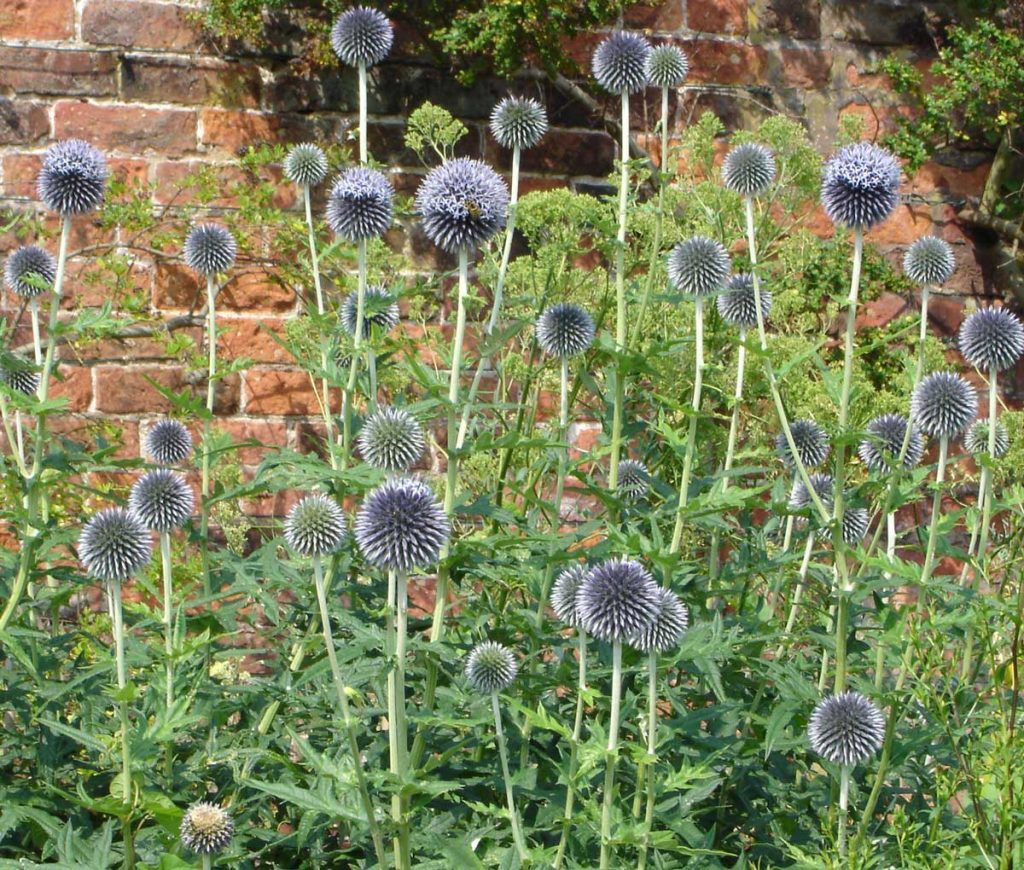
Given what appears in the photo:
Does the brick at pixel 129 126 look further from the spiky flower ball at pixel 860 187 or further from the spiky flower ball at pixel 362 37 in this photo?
the spiky flower ball at pixel 860 187

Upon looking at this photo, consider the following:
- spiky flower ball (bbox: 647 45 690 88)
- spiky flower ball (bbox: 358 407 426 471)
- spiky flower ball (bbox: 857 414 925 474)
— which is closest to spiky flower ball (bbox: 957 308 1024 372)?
spiky flower ball (bbox: 857 414 925 474)

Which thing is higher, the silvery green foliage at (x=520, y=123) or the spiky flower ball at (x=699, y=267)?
the silvery green foliage at (x=520, y=123)

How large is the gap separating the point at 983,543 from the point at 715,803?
873 mm

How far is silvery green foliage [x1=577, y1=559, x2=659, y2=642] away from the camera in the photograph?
263 centimetres

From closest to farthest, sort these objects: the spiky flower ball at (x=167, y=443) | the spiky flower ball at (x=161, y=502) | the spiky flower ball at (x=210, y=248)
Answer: the spiky flower ball at (x=161, y=502), the spiky flower ball at (x=167, y=443), the spiky flower ball at (x=210, y=248)

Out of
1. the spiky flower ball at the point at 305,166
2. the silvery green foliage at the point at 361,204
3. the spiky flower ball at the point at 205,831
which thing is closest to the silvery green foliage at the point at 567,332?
the silvery green foliage at the point at 361,204

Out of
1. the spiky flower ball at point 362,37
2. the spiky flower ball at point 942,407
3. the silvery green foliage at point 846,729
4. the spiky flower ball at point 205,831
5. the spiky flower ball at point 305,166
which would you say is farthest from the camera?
the spiky flower ball at point 305,166

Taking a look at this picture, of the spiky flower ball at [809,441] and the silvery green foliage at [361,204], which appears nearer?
the silvery green foliage at [361,204]

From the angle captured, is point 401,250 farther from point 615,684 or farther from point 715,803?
point 615,684

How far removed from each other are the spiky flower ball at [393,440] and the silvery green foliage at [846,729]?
0.98 m

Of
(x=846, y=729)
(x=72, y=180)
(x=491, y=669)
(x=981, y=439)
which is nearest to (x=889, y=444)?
(x=981, y=439)

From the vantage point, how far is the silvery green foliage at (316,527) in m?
2.80

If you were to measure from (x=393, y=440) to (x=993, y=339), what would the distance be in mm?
1813

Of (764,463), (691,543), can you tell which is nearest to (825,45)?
(764,463)
